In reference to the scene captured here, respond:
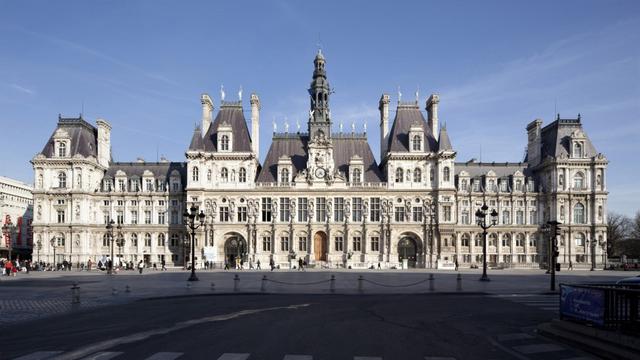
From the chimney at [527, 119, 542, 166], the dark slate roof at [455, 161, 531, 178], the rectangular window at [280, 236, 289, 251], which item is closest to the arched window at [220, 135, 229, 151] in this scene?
the rectangular window at [280, 236, 289, 251]

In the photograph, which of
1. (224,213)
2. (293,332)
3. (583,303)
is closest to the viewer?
(583,303)

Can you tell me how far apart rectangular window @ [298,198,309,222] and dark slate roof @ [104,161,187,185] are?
19109mm

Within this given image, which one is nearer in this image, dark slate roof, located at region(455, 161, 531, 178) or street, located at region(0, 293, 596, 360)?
street, located at region(0, 293, 596, 360)

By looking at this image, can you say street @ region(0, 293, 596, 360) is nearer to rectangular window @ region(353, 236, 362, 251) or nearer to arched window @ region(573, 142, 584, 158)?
rectangular window @ region(353, 236, 362, 251)

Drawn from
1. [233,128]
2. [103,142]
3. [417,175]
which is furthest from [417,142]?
[103,142]

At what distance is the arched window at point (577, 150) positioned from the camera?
7888 cm

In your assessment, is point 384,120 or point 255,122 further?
point 384,120

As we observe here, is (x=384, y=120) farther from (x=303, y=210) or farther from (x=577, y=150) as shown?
(x=577, y=150)

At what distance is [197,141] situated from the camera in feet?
252

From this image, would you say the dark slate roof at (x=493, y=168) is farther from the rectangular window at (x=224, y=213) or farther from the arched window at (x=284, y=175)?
the rectangular window at (x=224, y=213)

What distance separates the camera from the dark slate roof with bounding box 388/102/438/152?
7748cm

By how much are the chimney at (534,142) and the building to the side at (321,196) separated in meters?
0.71

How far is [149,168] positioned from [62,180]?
12315 millimetres

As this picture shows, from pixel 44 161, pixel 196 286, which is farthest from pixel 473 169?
pixel 44 161
